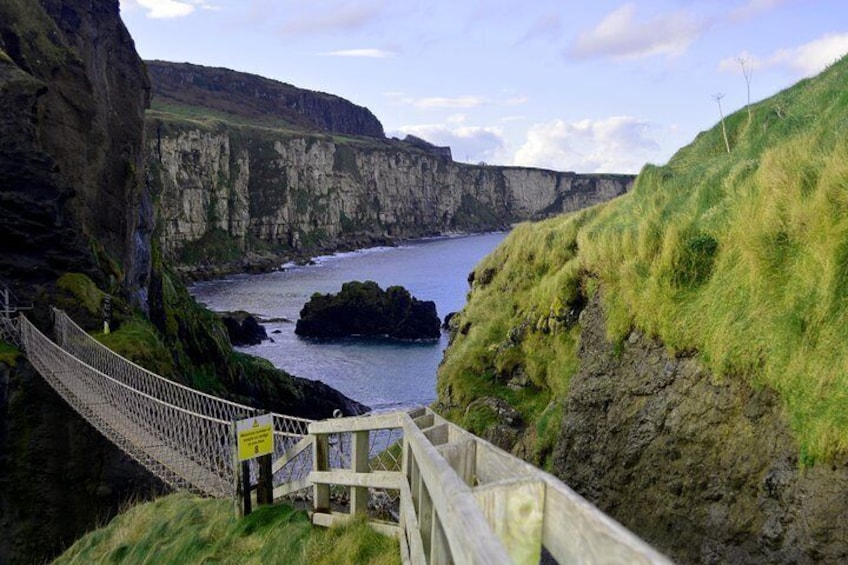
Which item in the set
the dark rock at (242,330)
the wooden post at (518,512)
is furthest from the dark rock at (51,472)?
the dark rock at (242,330)

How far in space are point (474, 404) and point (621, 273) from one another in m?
3.69

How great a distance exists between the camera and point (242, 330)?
159 ft

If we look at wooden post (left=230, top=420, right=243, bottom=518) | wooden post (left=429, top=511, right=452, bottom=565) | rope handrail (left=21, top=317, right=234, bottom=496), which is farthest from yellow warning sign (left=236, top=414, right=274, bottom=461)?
wooden post (left=429, top=511, right=452, bottom=565)

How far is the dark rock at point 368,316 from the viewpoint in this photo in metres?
52.7

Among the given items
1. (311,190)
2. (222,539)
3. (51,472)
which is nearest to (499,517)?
(222,539)

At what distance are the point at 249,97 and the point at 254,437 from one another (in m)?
180

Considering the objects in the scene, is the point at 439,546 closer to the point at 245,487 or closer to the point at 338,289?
the point at 245,487

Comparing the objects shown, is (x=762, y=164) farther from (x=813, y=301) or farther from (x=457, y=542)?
(x=457, y=542)

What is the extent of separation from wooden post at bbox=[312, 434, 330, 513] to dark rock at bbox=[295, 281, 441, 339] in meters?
46.2

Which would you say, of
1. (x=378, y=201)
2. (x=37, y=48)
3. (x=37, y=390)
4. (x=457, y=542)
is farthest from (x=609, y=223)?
(x=378, y=201)

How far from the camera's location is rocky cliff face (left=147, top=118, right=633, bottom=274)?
102 meters

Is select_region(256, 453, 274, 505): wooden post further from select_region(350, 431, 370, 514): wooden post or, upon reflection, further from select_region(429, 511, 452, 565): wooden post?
select_region(429, 511, 452, 565): wooden post

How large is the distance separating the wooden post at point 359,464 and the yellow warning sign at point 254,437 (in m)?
1.75

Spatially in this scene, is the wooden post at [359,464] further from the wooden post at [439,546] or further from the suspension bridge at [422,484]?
the wooden post at [439,546]
